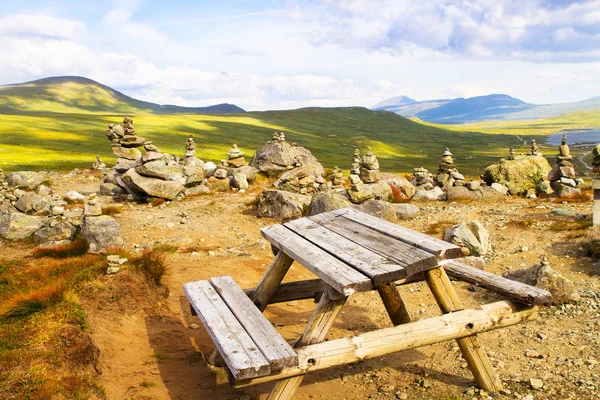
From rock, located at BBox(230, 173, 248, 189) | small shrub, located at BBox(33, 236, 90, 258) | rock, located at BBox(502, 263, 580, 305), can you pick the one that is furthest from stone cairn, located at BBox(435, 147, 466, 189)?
small shrub, located at BBox(33, 236, 90, 258)

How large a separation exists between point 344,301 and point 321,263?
1.75ft

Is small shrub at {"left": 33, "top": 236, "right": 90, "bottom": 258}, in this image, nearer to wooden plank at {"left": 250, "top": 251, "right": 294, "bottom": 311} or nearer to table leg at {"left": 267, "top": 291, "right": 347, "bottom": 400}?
wooden plank at {"left": 250, "top": 251, "right": 294, "bottom": 311}

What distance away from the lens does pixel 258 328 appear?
5105 mm

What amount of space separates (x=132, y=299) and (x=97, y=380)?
7.78 feet

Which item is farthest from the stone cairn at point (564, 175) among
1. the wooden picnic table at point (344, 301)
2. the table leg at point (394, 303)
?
the table leg at point (394, 303)

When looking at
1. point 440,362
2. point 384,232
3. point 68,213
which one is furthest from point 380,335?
point 68,213

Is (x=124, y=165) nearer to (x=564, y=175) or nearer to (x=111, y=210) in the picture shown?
(x=111, y=210)

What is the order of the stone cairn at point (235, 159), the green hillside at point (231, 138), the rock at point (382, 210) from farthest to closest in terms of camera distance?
the green hillside at point (231, 138) < the stone cairn at point (235, 159) < the rock at point (382, 210)

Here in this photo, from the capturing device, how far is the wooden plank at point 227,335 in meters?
4.20

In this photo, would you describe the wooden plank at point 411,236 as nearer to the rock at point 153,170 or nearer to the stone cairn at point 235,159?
the rock at point 153,170

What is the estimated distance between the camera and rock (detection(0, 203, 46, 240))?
47.1 ft

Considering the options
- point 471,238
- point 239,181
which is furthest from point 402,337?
point 239,181

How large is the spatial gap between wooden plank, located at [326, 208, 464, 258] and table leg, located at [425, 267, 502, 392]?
0.42m

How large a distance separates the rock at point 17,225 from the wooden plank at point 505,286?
13.1 metres
